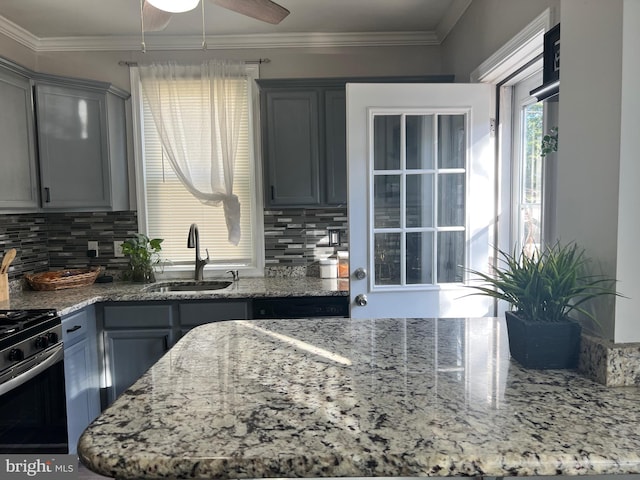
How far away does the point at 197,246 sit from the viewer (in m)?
3.12

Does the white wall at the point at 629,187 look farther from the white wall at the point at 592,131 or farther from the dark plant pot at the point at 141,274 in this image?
the dark plant pot at the point at 141,274

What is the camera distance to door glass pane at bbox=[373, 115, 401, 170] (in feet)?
8.27

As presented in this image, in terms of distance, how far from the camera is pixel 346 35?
3178 millimetres

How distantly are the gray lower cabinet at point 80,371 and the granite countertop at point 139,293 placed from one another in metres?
0.09

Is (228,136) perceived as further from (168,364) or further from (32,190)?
(168,364)

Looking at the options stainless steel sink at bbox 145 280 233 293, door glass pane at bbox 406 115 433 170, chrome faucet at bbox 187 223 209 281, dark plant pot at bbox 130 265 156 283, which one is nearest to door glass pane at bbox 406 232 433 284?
door glass pane at bbox 406 115 433 170

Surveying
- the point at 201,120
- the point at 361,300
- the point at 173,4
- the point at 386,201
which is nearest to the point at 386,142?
the point at 386,201

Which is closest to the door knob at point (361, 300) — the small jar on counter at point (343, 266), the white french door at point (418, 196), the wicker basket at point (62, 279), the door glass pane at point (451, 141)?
the white french door at point (418, 196)

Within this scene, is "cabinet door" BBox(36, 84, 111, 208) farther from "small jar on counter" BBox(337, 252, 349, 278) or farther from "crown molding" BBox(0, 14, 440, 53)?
"small jar on counter" BBox(337, 252, 349, 278)

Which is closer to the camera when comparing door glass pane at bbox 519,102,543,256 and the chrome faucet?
door glass pane at bbox 519,102,543,256

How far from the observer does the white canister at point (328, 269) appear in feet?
10.1

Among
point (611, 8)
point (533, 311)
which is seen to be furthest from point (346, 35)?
point (533, 311)

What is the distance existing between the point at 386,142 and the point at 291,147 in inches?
27.4

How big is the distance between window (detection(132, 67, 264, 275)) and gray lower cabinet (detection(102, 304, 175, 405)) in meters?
0.66
